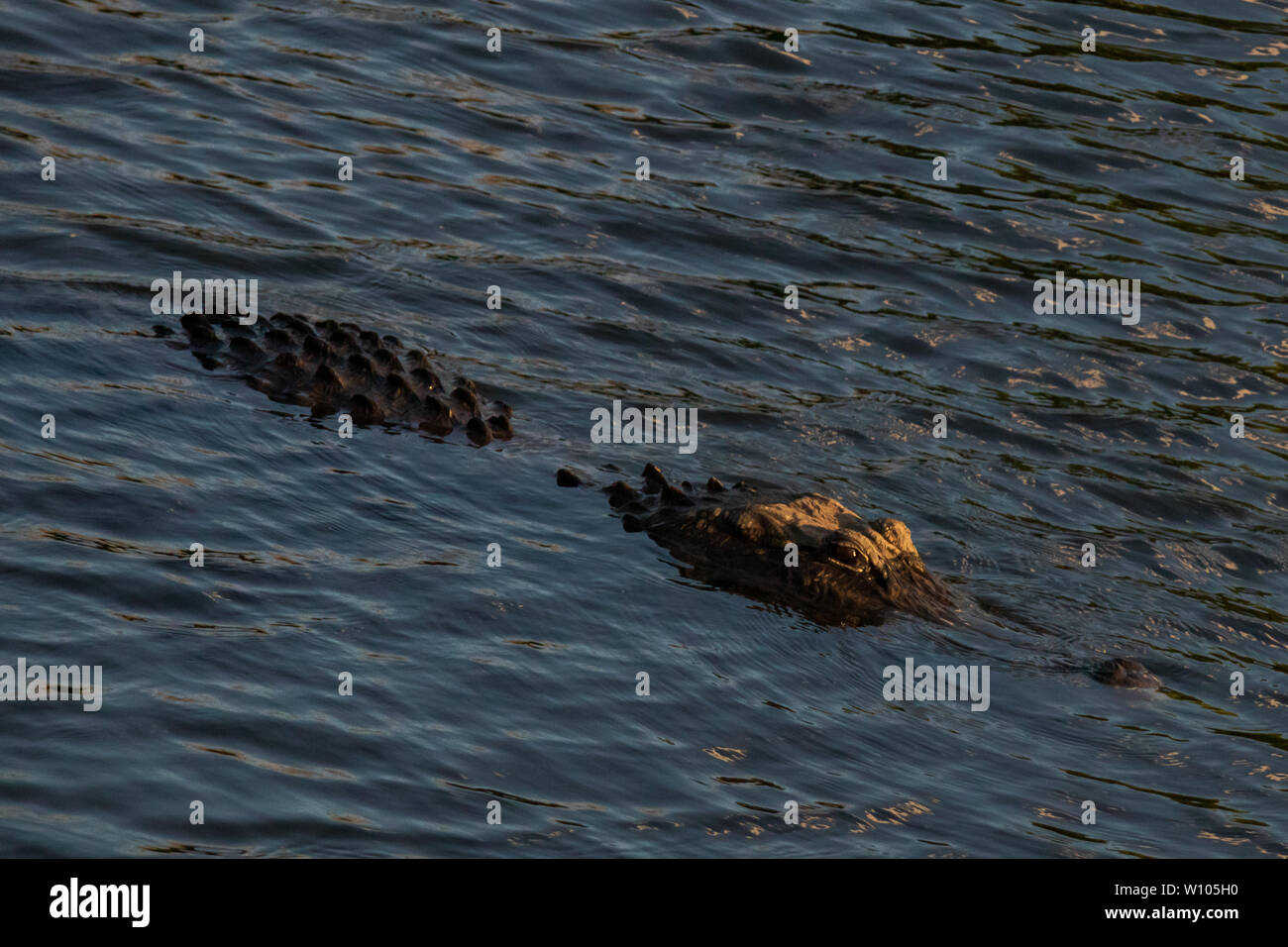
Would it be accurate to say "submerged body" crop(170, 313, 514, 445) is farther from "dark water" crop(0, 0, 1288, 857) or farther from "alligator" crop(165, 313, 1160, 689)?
"dark water" crop(0, 0, 1288, 857)

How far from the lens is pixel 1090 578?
10430 mm

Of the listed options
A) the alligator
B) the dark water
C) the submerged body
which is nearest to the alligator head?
the alligator

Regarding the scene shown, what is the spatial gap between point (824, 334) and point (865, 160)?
11.4 ft

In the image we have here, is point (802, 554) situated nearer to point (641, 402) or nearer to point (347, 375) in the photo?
point (641, 402)

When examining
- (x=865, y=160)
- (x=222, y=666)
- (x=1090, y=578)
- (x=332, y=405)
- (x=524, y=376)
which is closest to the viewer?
(x=222, y=666)

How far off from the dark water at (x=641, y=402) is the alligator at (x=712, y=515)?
0.18 meters

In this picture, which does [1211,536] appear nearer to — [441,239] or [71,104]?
[441,239]

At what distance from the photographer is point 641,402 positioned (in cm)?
1202

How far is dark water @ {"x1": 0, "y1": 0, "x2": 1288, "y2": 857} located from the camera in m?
7.77

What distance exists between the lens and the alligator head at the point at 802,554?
9.97m

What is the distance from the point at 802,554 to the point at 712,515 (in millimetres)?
576

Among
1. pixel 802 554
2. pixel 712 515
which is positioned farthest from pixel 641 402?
pixel 802 554
